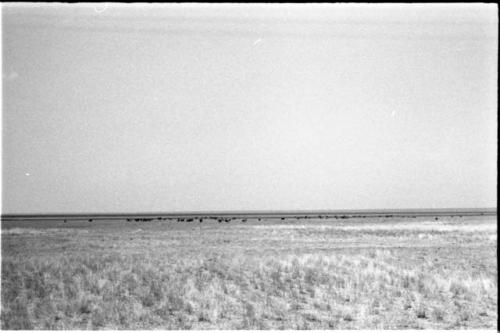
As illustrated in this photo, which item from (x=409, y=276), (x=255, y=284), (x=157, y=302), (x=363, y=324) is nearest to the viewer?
(x=363, y=324)

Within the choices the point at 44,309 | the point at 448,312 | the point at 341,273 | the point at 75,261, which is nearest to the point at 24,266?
the point at 75,261

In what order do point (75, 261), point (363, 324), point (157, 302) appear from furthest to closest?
point (75, 261) < point (157, 302) < point (363, 324)

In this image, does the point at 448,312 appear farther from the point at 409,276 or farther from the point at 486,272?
the point at 486,272

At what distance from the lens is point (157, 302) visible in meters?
9.79

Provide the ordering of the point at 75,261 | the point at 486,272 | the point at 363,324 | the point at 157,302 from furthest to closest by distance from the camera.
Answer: the point at 75,261, the point at 486,272, the point at 157,302, the point at 363,324

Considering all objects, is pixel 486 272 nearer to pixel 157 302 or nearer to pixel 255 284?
pixel 255 284

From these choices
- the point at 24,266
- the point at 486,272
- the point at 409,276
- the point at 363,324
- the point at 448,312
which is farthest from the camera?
the point at 24,266

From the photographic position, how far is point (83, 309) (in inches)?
368

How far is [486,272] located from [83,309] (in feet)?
35.0

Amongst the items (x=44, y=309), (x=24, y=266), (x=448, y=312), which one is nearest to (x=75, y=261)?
(x=24, y=266)

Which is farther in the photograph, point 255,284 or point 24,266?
point 24,266

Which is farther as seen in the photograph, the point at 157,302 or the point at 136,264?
the point at 136,264

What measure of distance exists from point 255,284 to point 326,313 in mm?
2771

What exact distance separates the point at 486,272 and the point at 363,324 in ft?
21.6
